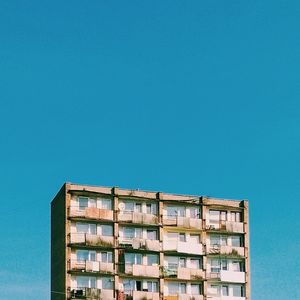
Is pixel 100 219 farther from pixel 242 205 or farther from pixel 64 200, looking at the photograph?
pixel 242 205

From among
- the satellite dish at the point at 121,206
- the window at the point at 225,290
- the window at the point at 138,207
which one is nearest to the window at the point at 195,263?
the window at the point at 225,290

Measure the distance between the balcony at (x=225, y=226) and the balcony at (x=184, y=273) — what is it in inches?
254

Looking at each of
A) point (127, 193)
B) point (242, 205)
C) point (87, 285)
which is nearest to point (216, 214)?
point (242, 205)

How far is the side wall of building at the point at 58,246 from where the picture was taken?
364 feet

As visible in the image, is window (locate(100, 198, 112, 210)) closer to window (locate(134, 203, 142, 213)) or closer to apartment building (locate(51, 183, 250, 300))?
apartment building (locate(51, 183, 250, 300))

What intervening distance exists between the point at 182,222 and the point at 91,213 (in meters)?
12.6

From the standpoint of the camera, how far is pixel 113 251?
112188mm

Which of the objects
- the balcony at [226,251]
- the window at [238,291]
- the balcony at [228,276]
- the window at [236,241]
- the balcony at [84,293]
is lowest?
the balcony at [84,293]

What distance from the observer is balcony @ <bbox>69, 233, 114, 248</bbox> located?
110 metres

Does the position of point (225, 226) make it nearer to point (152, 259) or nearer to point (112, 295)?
point (152, 259)

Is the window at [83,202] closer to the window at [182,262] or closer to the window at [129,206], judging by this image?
the window at [129,206]

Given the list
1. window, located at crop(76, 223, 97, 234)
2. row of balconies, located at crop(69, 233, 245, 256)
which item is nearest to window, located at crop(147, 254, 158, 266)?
row of balconies, located at crop(69, 233, 245, 256)

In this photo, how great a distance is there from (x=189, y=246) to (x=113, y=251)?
420 inches

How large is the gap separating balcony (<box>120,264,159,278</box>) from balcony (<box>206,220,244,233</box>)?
10107 mm
